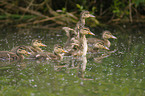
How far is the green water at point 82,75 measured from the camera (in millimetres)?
4664

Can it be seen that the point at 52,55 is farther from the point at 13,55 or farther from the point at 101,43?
the point at 101,43

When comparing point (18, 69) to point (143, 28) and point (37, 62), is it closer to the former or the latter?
point (37, 62)

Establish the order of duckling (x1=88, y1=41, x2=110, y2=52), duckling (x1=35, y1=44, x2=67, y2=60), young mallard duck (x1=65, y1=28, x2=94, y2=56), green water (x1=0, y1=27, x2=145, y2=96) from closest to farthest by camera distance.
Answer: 1. green water (x1=0, y1=27, x2=145, y2=96)
2. duckling (x1=35, y1=44, x2=67, y2=60)
3. young mallard duck (x1=65, y1=28, x2=94, y2=56)
4. duckling (x1=88, y1=41, x2=110, y2=52)

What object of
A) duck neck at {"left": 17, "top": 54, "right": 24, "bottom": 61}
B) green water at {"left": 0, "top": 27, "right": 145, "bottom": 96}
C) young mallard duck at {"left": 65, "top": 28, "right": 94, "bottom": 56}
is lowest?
green water at {"left": 0, "top": 27, "right": 145, "bottom": 96}

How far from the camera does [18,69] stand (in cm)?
599

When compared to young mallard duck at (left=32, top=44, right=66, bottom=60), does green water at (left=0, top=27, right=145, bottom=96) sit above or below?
below

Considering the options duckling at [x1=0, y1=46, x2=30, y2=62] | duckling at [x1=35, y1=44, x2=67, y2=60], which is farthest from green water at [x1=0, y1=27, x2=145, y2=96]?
duckling at [x1=0, y1=46, x2=30, y2=62]

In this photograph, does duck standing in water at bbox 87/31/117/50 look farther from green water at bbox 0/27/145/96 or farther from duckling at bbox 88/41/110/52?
green water at bbox 0/27/145/96

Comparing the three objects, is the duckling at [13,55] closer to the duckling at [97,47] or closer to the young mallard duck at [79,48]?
the young mallard duck at [79,48]

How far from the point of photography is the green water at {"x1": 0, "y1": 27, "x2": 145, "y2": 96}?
4.66 m

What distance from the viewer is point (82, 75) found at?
555cm

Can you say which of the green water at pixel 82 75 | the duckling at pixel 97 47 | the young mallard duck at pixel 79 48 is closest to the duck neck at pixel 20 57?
the green water at pixel 82 75

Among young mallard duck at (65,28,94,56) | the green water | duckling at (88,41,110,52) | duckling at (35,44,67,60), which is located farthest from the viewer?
duckling at (88,41,110,52)

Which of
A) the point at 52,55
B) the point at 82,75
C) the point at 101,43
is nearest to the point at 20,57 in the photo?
the point at 52,55
